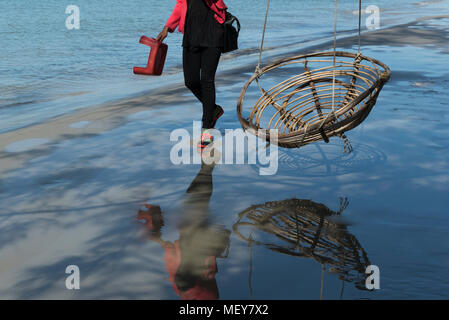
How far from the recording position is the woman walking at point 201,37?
481cm

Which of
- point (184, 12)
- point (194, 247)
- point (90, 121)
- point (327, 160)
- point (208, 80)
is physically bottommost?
point (194, 247)

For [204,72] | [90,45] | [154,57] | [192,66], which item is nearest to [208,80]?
[204,72]

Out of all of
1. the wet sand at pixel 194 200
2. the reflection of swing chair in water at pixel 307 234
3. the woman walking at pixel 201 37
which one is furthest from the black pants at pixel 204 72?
the reflection of swing chair in water at pixel 307 234

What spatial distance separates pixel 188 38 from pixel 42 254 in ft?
8.15

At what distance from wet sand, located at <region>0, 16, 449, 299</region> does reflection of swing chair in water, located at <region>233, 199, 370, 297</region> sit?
3cm

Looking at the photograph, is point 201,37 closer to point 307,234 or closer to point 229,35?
point 229,35

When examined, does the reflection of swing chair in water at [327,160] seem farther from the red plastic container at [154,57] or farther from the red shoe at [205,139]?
the red plastic container at [154,57]

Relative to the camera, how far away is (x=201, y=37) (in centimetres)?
483

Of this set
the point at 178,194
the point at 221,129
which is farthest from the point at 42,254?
the point at 221,129

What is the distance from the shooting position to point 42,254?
Answer: 10.2 ft

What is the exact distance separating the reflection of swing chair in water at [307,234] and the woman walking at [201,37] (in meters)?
1.57

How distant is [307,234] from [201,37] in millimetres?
2258

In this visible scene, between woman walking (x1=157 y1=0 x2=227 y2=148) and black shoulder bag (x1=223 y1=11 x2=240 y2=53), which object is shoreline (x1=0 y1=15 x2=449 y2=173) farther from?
black shoulder bag (x1=223 y1=11 x2=240 y2=53)

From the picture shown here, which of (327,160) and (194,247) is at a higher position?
(327,160)
